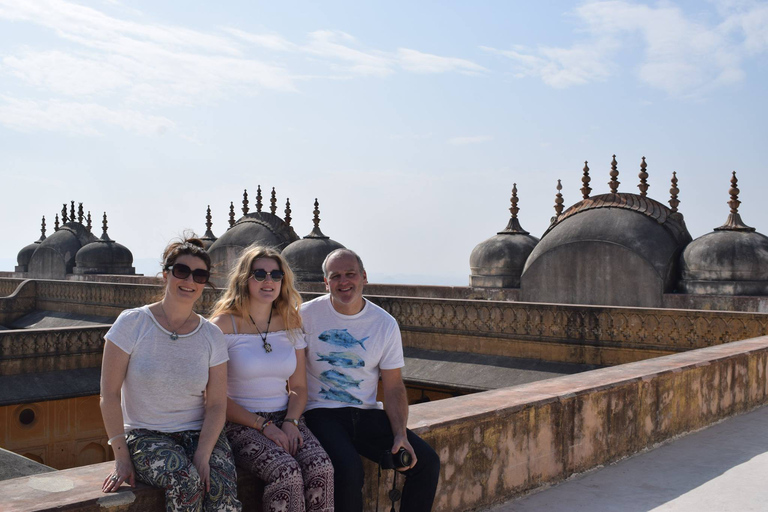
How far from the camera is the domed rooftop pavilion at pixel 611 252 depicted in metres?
17.7

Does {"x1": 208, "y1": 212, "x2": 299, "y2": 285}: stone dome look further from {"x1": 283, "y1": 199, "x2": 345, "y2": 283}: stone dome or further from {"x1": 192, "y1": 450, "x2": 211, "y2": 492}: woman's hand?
{"x1": 192, "y1": 450, "x2": 211, "y2": 492}: woman's hand

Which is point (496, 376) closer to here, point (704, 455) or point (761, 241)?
point (704, 455)

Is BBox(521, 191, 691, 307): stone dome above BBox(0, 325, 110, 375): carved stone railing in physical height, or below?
above

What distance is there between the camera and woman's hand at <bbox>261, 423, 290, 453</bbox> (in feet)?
10.6

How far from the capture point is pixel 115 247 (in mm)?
34938

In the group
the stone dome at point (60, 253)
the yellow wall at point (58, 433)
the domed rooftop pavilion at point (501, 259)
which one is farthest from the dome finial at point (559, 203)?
the stone dome at point (60, 253)

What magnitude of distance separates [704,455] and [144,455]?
408 centimetres

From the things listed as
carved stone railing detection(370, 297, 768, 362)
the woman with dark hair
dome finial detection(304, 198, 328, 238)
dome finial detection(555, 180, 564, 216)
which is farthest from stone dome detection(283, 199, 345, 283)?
the woman with dark hair

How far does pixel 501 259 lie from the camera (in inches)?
876

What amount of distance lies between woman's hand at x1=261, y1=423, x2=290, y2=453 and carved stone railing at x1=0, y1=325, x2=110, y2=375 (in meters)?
10.7

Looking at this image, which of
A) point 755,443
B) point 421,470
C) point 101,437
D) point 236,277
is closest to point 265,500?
point 421,470

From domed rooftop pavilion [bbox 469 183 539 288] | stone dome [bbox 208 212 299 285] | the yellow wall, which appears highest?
stone dome [bbox 208 212 299 285]

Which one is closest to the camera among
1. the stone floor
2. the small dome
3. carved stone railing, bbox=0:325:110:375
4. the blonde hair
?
the blonde hair

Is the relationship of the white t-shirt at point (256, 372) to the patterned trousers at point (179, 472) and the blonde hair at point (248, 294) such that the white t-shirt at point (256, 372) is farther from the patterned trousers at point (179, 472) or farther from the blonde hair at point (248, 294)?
the patterned trousers at point (179, 472)
